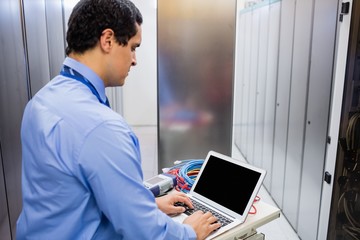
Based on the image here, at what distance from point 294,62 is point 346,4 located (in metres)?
0.87

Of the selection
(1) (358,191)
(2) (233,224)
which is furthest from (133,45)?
(1) (358,191)

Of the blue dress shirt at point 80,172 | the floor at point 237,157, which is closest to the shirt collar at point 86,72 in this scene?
the blue dress shirt at point 80,172

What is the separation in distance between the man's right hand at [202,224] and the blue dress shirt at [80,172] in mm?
234

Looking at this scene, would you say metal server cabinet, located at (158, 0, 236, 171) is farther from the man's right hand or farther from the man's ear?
the man's ear

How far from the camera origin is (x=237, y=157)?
450cm

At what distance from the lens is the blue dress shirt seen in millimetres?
740

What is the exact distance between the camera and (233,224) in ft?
3.95

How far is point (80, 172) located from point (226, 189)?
749 millimetres

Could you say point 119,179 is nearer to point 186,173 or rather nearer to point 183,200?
point 183,200

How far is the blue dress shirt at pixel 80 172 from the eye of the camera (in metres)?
0.74

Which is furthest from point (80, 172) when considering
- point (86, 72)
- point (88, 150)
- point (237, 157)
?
point (237, 157)

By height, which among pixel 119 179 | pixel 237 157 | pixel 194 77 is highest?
pixel 194 77

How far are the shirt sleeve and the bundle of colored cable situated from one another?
714 millimetres

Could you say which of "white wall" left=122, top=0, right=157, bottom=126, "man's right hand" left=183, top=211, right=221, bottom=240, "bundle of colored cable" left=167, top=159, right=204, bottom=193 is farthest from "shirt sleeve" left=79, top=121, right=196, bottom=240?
"white wall" left=122, top=0, right=157, bottom=126
